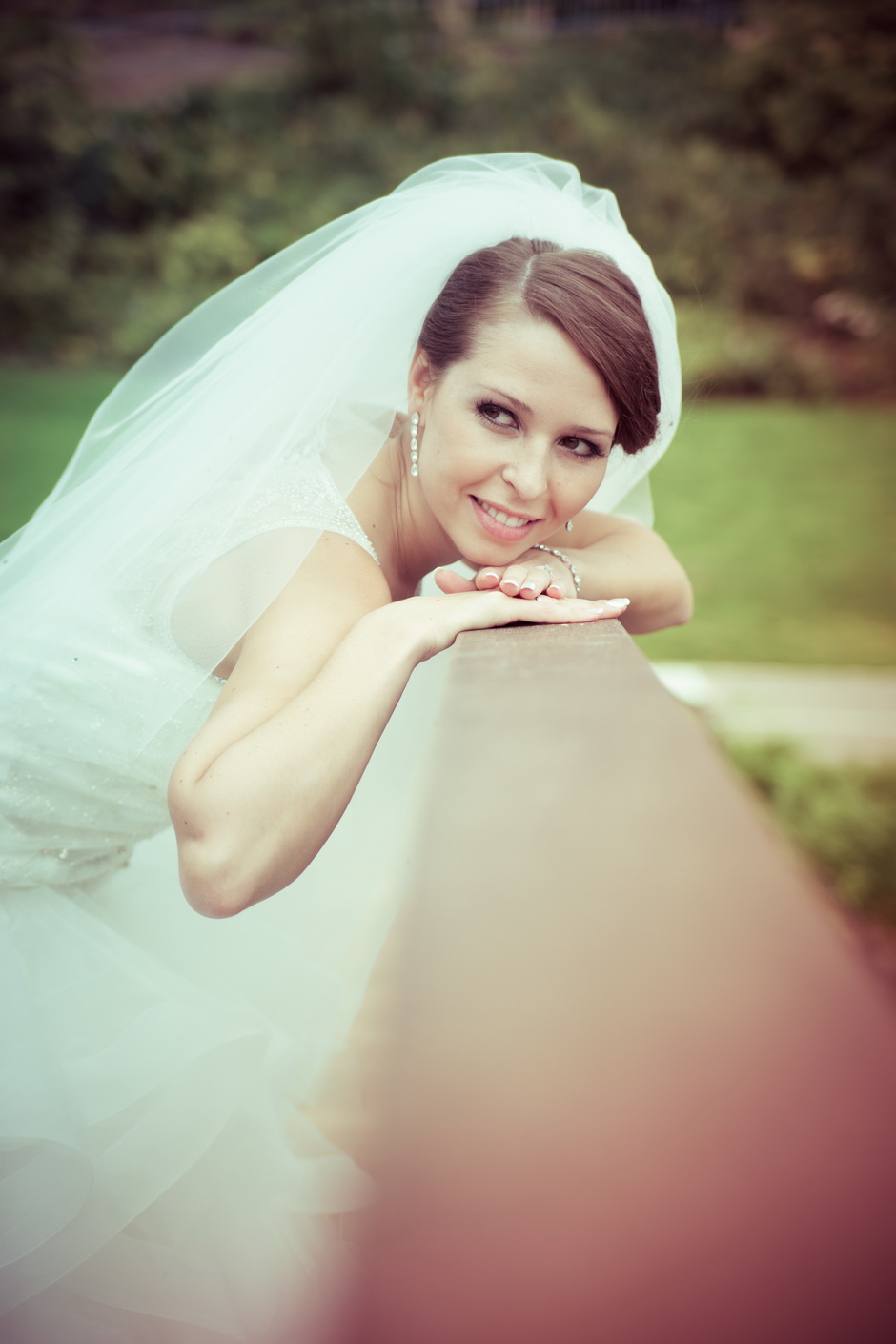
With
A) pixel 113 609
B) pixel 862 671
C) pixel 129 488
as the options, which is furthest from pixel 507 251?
pixel 862 671

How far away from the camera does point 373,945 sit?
1.86 metres

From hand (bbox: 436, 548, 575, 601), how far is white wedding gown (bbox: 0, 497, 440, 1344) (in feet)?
0.54

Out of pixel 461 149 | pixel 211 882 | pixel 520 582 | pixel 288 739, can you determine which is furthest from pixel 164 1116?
pixel 461 149

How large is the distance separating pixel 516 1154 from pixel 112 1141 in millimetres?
1010

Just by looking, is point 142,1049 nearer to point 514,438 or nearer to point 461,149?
point 514,438

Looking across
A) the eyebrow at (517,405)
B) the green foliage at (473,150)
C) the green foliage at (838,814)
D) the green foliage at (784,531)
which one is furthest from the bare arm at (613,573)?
the green foliage at (473,150)

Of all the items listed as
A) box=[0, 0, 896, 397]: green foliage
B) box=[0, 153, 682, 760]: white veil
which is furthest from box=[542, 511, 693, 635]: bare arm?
box=[0, 0, 896, 397]: green foliage

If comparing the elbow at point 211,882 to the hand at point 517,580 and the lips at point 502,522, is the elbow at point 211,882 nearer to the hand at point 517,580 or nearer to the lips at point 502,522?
the hand at point 517,580

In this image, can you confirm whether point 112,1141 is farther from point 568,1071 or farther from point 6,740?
point 568,1071

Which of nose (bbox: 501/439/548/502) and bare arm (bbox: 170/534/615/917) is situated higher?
nose (bbox: 501/439/548/502)

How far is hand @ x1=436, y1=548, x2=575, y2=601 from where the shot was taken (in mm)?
1514

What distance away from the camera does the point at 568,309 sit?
5.11ft

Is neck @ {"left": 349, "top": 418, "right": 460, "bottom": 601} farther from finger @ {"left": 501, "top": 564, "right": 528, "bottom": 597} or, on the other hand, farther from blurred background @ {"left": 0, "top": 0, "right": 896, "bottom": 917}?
blurred background @ {"left": 0, "top": 0, "right": 896, "bottom": 917}

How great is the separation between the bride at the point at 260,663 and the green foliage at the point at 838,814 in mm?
2558
